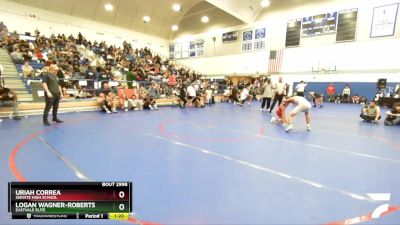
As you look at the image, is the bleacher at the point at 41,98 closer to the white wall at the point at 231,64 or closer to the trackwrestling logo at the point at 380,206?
the trackwrestling logo at the point at 380,206

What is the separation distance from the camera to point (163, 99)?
41.5 ft

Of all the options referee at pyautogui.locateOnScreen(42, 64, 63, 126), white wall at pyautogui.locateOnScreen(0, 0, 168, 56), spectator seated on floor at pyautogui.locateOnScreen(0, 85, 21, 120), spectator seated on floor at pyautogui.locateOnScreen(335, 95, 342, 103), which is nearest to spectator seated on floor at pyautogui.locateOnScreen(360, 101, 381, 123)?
spectator seated on floor at pyautogui.locateOnScreen(335, 95, 342, 103)

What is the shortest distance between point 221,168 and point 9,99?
766 cm

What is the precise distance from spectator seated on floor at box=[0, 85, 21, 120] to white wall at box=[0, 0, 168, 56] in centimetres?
1462

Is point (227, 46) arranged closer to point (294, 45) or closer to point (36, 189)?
point (294, 45)

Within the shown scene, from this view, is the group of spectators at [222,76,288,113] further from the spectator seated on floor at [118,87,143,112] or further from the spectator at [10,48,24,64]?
the spectator at [10,48,24,64]

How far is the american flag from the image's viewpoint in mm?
20312

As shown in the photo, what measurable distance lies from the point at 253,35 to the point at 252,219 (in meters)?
22.1

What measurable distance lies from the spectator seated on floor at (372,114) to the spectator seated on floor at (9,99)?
11.9 metres

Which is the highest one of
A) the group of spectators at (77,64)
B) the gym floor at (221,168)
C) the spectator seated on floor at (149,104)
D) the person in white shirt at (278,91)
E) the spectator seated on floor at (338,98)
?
the group of spectators at (77,64)

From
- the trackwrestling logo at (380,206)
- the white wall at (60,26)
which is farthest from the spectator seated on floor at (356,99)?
the white wall at (60,26)

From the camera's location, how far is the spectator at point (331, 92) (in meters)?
17.4

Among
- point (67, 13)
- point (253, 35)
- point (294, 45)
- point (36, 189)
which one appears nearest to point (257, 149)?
point (36, 189)
